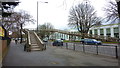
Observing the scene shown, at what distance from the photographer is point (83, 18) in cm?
3966

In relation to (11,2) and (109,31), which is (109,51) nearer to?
(11,2)

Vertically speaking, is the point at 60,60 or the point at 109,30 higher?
the point at 109,30

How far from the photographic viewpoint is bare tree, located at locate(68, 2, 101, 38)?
1499 inches

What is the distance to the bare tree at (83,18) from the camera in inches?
1499

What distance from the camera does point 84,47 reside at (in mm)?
13055

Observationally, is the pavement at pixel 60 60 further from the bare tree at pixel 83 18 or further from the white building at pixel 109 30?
the white building at pixel 109 30

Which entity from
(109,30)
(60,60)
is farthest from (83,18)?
(60,60)

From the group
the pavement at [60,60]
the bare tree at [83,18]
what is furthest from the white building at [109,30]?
the pavement at [60,60]

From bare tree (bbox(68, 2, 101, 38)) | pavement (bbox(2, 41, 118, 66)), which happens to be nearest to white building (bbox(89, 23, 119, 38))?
bare tree (bbox(68, 2, 101, 38))

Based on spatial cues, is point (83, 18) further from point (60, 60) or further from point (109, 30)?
point (60, 60)

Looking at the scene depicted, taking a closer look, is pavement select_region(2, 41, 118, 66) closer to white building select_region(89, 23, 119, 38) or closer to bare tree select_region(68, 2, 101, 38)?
bare tree select_region(68, 2, 101, 38)

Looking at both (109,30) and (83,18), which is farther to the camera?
(109,30)

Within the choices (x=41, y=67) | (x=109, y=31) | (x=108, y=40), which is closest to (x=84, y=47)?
(x=41, y=67)

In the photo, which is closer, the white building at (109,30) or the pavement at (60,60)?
the pavement at (60,60)
